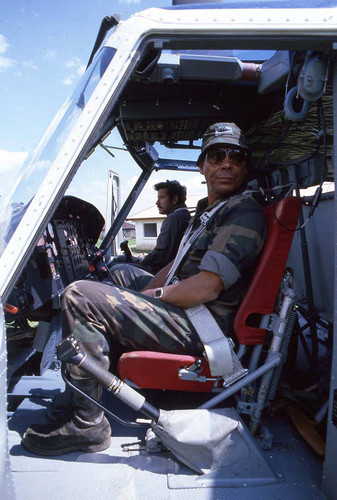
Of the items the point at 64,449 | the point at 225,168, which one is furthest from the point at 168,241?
the point at 64,449

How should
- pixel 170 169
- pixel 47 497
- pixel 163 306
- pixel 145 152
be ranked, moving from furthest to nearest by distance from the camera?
1. pixel 170 169
2. pixel 145 152
3. pixel 163 306
4. pixel 47 497

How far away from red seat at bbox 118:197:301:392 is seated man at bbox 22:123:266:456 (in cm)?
7

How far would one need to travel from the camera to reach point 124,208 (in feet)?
11.2

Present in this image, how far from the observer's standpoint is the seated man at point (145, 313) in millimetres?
1326

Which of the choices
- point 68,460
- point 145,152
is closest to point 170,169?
point 145,152

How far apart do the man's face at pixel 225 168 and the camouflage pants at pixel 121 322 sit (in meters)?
0.74

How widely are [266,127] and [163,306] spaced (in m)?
1.38

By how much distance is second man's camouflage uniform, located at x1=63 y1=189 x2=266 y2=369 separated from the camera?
1.34 metres

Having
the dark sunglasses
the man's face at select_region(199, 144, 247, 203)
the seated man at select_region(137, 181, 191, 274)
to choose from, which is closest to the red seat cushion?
the man's face at select_region(199, 144, 247, 203)

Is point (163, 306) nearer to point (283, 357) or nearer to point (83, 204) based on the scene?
point (283, 357)

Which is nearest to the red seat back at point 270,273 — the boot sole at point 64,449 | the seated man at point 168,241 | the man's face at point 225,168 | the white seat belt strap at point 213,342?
the white seat belt strap at point 213,342

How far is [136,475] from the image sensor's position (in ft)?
3.95

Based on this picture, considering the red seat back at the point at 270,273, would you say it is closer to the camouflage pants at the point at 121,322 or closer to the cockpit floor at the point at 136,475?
the camouflage pants at the point at 121,322

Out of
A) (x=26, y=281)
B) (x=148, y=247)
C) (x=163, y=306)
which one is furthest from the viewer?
(x=148, y=247)
